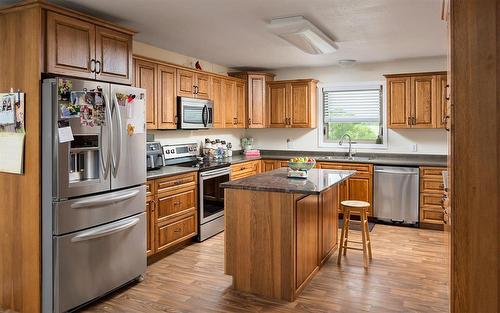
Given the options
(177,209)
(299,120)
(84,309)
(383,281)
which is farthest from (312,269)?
(299,120)

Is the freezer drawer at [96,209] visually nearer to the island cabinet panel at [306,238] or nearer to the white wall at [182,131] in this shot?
the island cabinet panel at [306,238]

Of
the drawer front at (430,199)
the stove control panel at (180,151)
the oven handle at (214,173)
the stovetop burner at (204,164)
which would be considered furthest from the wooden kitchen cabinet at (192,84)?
the drawer front at (430,199)

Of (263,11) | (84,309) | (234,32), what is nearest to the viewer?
(84,309)

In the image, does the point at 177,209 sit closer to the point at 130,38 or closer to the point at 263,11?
the point at 130,38

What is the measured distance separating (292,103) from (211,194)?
2.33 meters

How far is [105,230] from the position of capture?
3.04m

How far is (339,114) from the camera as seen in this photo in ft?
20.9

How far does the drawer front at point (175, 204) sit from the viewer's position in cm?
398

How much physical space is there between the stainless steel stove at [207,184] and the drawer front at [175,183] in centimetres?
14

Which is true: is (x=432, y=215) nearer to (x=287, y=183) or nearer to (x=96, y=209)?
A: (x=287, y=183)

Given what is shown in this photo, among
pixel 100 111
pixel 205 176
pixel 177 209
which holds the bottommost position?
pixel 177 209

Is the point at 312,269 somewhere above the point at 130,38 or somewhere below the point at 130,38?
below

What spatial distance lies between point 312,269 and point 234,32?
Result: 8.02ft

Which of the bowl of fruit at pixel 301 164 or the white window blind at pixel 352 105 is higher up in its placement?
the white window blind at pixel 352 105
